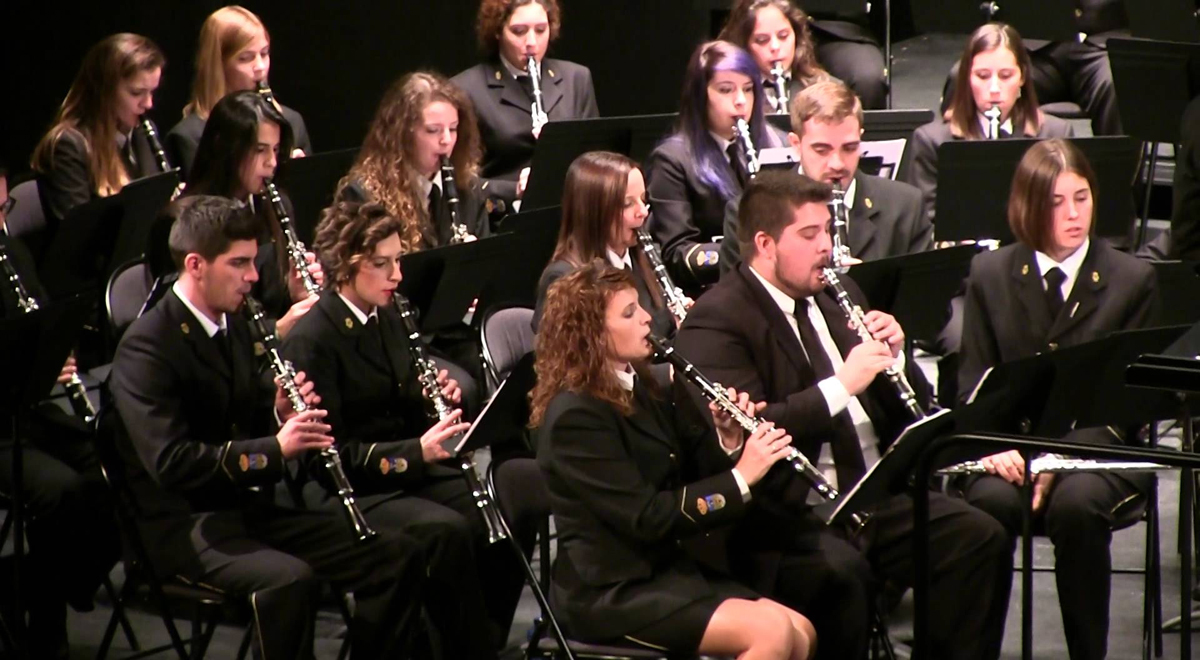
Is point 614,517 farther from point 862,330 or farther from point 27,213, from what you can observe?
point 27,213

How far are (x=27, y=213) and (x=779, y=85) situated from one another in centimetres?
268

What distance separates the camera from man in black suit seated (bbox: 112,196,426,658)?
411 cm

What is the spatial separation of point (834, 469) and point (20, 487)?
201 centimetres

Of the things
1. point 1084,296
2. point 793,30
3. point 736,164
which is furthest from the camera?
point 793,30

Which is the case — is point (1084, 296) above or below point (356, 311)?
below

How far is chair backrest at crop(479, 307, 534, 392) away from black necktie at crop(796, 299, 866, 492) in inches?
32.1

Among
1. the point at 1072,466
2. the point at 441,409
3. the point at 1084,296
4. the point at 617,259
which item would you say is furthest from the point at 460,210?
the point at 1072,466

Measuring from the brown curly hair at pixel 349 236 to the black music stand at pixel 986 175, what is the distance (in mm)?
1765

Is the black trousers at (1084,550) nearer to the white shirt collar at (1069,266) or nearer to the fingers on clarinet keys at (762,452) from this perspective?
the white shirt collar at (1069,266)

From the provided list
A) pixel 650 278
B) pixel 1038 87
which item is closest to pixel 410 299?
pixel 650 278

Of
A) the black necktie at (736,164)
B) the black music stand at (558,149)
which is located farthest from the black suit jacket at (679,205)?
the black music stand at (558,149)

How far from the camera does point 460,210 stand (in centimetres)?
576

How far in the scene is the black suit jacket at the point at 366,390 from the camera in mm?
4445

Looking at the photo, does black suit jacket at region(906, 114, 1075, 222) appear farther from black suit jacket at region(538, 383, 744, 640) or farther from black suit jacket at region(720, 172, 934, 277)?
black suit jacket at region(538, 383, 744, 640)
